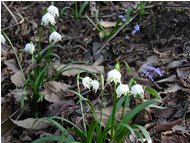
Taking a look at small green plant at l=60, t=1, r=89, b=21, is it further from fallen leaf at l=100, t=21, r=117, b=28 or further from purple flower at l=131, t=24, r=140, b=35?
purple flower at l=131, t=24, r=140, b=35

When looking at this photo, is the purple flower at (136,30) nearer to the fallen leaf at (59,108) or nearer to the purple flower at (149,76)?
the purple flower at (149,76)

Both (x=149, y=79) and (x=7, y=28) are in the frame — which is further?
(x=7, y=28)

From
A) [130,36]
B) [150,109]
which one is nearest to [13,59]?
[130,36]

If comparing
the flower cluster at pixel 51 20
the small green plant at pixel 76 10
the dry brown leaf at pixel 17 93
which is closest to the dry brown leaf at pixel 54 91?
the dry brown leaf at pixel 17 93

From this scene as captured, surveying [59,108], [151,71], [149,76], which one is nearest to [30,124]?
[59,108]

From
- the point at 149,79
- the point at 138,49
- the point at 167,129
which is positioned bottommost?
the point at 167,129

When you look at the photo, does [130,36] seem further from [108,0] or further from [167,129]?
[167,129]

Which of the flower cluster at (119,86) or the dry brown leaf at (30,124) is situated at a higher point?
the flower cluster at (119,86)
